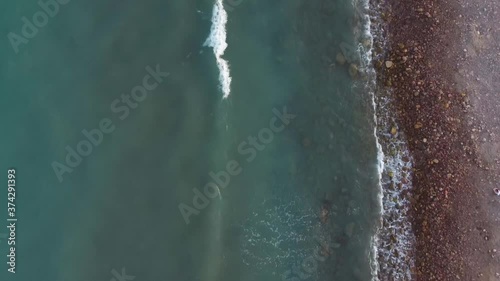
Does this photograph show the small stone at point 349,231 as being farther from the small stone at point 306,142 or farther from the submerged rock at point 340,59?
the submerged rock at point 340,59

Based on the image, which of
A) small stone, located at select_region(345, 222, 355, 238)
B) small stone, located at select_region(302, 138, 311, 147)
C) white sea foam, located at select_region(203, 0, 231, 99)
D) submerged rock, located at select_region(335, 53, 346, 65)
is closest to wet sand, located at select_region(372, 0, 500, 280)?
submerged rock, located at select_region(335, 53, 346, 65)

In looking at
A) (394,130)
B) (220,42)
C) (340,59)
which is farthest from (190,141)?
(394,130)

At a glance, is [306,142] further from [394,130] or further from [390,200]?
[390,200]

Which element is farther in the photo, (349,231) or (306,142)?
(306,142)

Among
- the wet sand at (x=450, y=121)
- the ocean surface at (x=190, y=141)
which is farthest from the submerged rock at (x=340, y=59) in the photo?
the wet sand at (x=450, y=121)

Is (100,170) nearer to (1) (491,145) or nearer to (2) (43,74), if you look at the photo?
(2) (43,74)

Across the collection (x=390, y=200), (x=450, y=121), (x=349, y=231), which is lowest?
(x=349, y=231)

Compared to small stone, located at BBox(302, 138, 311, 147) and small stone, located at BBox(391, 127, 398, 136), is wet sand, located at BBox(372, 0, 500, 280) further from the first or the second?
small stone, located at BBox(302, 138, 311, 147)
